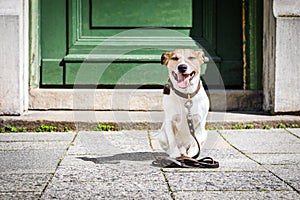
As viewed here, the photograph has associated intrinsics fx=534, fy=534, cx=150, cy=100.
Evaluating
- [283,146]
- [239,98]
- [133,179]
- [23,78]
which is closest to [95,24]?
[23,78]

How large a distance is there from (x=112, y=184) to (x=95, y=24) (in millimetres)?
2651

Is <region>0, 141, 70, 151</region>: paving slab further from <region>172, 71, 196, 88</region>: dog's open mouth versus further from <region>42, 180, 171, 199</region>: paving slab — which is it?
<region>172, 71, 196, 88</region>: dog's open mouth

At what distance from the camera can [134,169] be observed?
3100mm

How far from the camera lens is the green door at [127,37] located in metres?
5.09

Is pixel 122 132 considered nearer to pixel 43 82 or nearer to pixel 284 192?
pixel 43 82

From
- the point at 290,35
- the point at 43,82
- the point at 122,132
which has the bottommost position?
the point at 122,132

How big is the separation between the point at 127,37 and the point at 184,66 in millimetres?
2210

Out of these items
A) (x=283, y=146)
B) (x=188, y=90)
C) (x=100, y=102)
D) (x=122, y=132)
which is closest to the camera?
(x=188, y=90)

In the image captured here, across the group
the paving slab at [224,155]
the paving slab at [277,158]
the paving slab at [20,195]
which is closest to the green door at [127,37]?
the paving slab at [224,155]

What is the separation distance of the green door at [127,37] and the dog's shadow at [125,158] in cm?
160

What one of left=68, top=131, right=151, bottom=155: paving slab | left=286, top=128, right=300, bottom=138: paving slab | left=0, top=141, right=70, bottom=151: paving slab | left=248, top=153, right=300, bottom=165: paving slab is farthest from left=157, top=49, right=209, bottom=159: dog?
left=286, top=128, right=300, bottom=138: paving slab

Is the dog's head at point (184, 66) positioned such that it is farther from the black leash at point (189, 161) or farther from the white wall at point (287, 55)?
the white wall at point (287, 55)

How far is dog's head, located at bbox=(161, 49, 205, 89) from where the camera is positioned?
10.0 ft

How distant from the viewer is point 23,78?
15.6 feet
